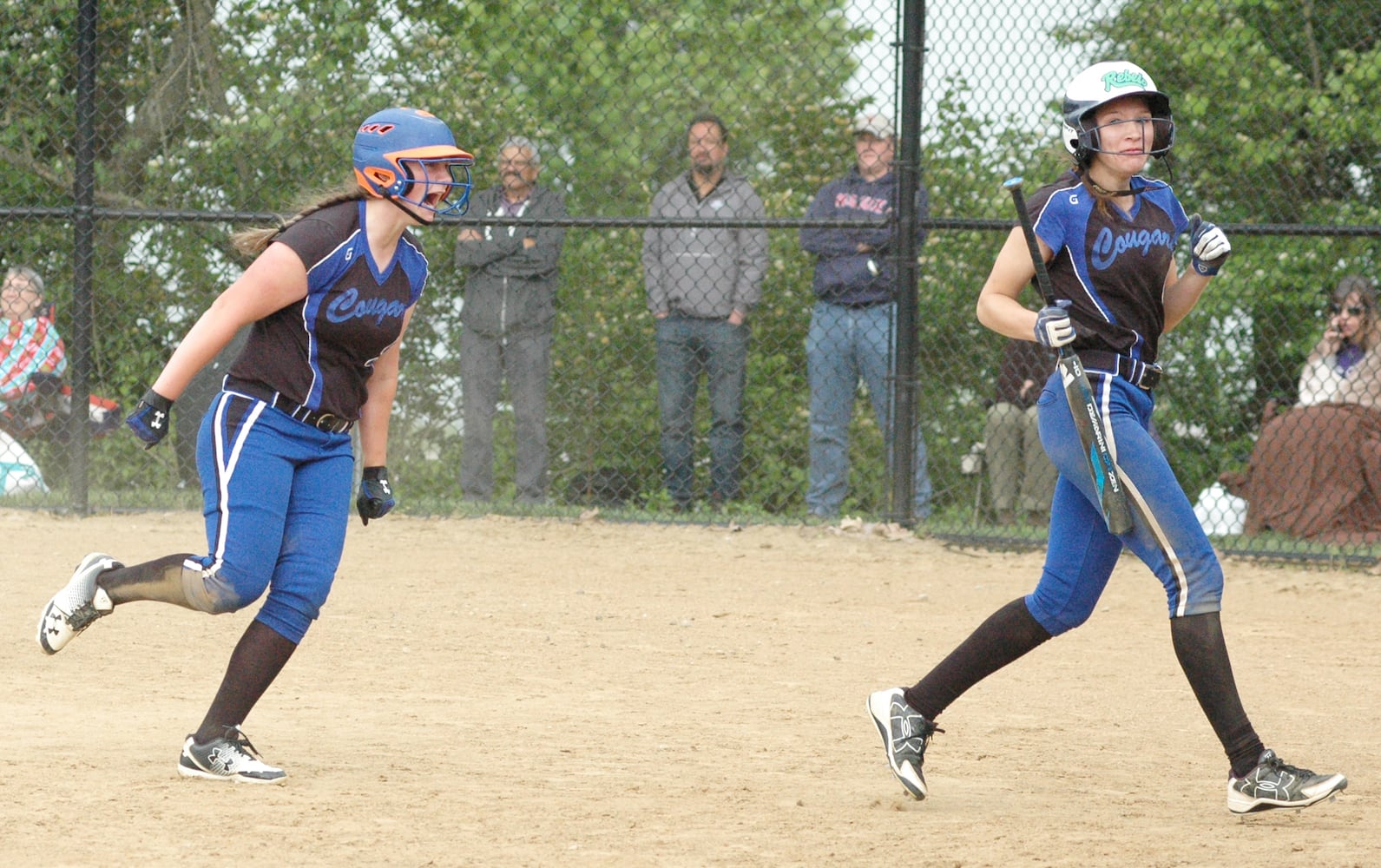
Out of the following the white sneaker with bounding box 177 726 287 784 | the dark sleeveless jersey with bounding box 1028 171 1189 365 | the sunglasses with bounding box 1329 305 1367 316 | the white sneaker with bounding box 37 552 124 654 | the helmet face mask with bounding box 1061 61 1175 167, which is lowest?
the white sneaker with bounding box 177 726 287 784

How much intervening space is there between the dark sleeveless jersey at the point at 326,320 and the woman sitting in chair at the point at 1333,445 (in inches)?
234

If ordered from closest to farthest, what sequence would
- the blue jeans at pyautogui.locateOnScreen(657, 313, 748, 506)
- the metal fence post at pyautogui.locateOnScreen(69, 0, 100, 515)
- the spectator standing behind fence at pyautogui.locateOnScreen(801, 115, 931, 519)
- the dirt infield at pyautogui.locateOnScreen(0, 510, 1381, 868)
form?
1. the dirt infield at pyautogui.locateOnScreen(0, 510, 1381, 868)
2. the spectator standing behind fence at pyautogui.locateOnScreen(801, 115, 931, 519)
3. the metal fence post at pyautogui.locateOnScreen(69, 0, 100, 515)
4. the blue jeans at pyautogui.locateOnScreen(657, 313, 748, 506)

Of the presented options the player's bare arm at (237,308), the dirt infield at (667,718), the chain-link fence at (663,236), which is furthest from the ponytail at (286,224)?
the chain-link fence at (663,236)

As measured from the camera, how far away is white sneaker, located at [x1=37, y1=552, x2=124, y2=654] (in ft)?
13.8

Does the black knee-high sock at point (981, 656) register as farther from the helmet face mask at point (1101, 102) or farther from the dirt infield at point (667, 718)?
the helmet face mask at point (1101, 102)

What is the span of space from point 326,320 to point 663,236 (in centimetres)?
502

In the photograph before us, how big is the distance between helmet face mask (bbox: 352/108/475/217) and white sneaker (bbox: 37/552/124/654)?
1.26 m

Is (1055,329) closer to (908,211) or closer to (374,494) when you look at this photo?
(374,494)

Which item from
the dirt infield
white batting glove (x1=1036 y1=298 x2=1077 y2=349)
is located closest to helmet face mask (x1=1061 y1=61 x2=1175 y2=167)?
white batting glove (x1=1036 y1=298 x2=1077 y2=349)

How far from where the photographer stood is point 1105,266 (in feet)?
12.7

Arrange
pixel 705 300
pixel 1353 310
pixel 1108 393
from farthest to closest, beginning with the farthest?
1. pixel 705 300
2. pixel 1353 310
3. pixel 1108 393

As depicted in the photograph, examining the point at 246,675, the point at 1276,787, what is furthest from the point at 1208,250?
the point at 246,675

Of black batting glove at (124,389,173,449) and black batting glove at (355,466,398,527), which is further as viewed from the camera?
black batting glove at (355,466,398,527)

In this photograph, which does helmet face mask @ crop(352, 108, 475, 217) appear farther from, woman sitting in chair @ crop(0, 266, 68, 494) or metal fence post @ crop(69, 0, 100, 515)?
woman sitting in chair @ crop(0, 266, 68, 494)
